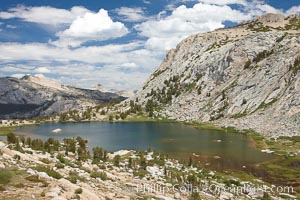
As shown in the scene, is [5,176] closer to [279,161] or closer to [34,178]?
[34,178]

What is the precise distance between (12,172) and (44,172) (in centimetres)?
305

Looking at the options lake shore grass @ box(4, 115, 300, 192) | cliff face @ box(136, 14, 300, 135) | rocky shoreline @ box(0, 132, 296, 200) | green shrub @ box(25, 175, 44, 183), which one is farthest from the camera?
cliff face @ box(136, 14, 300, 135)

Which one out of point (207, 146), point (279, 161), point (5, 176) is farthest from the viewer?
point (207, 146)

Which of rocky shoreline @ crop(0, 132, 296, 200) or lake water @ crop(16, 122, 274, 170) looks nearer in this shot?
rocky shoreline @ crop(0, 132, 296, 200)

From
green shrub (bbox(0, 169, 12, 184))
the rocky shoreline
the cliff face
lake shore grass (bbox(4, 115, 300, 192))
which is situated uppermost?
the cliff face

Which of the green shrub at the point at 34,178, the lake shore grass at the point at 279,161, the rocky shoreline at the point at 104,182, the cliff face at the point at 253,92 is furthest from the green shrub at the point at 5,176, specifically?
the cliff face at the point at 253,92

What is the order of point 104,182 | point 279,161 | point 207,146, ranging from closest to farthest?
1. point 104,182
2. point 279,161
3. point 207,146

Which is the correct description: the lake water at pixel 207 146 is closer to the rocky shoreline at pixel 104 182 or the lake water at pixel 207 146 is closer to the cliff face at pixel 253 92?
the rocky shoreline at pixel 104 182

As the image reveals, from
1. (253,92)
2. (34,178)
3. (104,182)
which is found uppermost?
(253,92)

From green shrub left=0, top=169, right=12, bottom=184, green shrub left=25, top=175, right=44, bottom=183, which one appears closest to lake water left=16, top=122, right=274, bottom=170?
green shrub left=25, top=175, right=44, bottom=183

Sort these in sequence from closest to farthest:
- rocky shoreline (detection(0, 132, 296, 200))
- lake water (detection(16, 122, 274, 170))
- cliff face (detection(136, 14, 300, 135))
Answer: rocky shoreline (detection(0, 132, 296, 200))
lake water (detection(16, 122, 274, 170))
cliff face (detection(136, 14, 300, 135))

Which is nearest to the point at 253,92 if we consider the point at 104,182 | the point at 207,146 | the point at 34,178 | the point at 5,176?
the point at 207,146

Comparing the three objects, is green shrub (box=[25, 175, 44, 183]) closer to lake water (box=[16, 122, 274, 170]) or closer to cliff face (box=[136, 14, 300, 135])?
lake water (box=[16, 122, 274, 170])

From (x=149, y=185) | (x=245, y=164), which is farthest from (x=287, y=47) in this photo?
(x=149, y=185)
